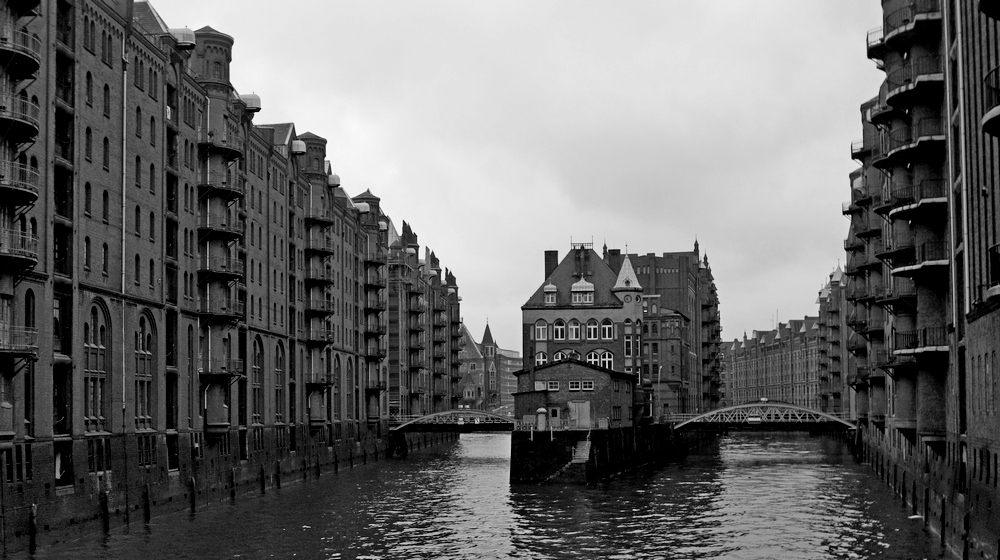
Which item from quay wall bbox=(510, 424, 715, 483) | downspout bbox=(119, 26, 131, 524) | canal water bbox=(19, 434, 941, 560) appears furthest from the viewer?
quay wall bbox=(510, 424, 715, 483)

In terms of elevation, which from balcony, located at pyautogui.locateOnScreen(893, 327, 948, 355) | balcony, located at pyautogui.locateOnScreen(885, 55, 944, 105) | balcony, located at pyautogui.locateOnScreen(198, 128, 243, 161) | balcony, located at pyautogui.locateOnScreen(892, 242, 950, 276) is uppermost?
balcony, located at pyautogui.locateOnScreen(198, 128, 243, 161)

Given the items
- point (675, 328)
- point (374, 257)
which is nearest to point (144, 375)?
point (374, 257)

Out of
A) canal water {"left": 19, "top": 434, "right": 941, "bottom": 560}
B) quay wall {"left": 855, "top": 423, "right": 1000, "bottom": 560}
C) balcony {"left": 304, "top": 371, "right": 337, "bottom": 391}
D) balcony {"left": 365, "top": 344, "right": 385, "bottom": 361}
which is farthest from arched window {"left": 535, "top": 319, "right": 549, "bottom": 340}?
quay wall {"left": 855, "top": 423, "right": 1000, "bottom": 560}

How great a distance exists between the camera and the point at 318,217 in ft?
299

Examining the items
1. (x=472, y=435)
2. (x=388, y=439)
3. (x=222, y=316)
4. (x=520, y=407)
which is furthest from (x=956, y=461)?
(x=472, y=435)

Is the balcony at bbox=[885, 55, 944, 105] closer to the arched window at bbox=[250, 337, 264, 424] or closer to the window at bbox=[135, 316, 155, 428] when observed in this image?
the window at bbox=[135, 316, 155, 428]

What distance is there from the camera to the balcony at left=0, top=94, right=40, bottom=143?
41.7 metres

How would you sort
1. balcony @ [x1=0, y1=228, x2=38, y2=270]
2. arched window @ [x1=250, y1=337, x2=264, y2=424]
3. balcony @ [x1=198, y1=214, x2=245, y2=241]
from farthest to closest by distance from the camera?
arched window @ [x1=250, y1=337, x2=264, y2=424]
balcony @ [x1=198, y1=214, x2=245, y2=241]
balcony @ [x1=0, y1=228, x2=38, y2=270]

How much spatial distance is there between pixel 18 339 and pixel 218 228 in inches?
917

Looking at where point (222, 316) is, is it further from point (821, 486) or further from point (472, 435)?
point (472, 435)

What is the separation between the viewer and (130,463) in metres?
54.3

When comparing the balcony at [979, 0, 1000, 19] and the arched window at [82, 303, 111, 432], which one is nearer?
the balcony at [979, 0, 1000, 19]

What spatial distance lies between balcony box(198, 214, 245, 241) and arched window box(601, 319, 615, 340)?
50.5 metres

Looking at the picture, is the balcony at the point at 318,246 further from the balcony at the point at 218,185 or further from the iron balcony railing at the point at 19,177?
the iron balcony railing at the point at 19,177
